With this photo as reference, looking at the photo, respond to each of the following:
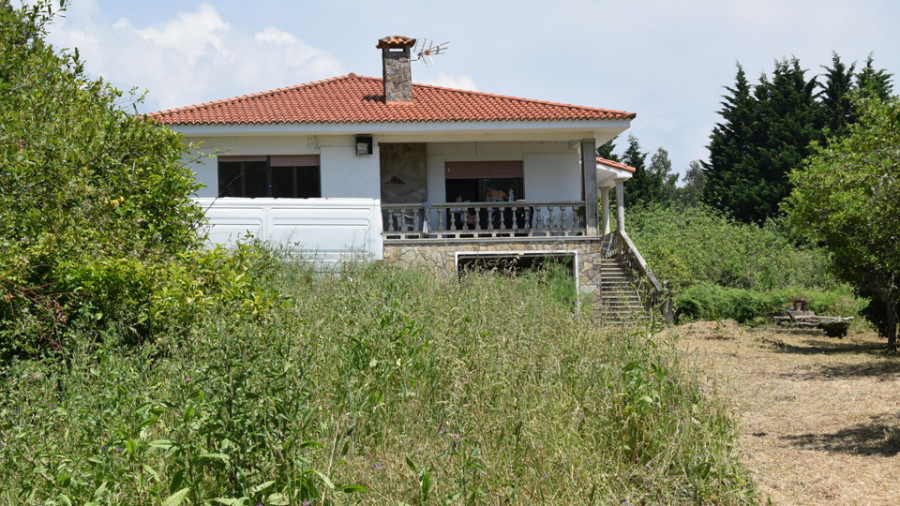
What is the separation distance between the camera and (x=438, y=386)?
581 cm

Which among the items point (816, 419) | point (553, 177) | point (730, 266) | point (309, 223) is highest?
point (553, 177)

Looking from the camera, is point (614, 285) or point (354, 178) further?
point (614, 285)

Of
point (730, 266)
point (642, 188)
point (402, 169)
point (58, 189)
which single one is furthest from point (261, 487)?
point (642, 188)

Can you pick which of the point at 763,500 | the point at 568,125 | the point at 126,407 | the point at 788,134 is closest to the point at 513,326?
the point at 763,500

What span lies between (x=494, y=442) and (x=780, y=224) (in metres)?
35.4

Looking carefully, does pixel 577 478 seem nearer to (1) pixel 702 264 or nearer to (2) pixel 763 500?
(2) pixel 763 500

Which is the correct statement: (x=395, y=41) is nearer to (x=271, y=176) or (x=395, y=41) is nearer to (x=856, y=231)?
(x=271, y=176)

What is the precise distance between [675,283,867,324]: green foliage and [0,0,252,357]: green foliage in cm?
1636

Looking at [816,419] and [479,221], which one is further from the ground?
[479,221]

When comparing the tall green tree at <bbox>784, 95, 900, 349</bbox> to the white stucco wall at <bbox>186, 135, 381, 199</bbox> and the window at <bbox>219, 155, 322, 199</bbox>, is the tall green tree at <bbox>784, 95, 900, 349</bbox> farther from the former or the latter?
the window at <bbox>219, 155, 322, 199</bbox>

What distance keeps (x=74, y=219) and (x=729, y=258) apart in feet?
90.1

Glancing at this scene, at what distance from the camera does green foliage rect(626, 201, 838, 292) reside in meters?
28.6

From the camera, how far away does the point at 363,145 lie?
17.9m

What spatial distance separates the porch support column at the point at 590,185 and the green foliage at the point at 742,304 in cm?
546
